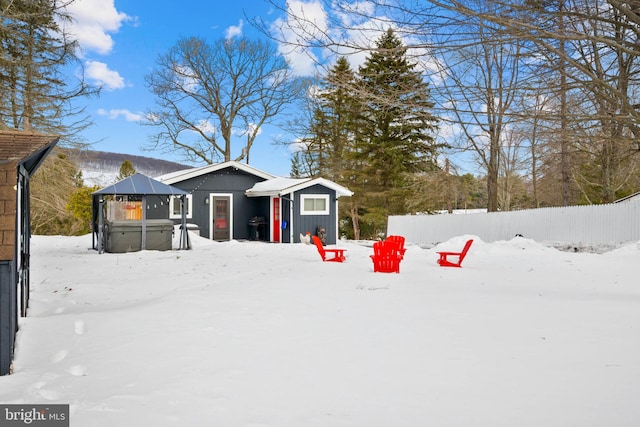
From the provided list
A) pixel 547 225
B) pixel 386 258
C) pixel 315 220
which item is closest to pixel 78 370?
pixel 386 258

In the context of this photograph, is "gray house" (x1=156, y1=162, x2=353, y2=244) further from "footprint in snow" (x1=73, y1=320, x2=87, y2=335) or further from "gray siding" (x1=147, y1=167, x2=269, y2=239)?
"footprint in snow" (x1=73, y1=320, x2=87, y2=335)

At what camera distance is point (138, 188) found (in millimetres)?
15164

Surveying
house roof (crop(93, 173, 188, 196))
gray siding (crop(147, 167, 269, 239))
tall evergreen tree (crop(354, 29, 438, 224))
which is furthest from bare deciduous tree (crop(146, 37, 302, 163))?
house roof (crop(93, 173, 188, 196))

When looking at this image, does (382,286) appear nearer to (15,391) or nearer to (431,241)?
(15,391)

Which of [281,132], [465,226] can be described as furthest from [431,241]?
[281,132]

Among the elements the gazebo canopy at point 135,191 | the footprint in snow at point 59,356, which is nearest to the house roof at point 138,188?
the gazebo canopy at point 135,191

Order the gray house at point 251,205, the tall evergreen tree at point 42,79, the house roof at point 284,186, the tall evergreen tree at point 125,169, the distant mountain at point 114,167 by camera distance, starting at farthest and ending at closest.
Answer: the tall evergreen tree at point 125,169
the distant mountain at point 114,167
the gray house at point 251,205
the house roof at point 284,186
the tall evergreen tree at point 42,79

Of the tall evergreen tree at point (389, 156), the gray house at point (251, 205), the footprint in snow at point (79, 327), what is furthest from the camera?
the tall evergreen tree at point (389, 156)

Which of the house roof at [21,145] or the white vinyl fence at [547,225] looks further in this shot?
the white vinyl fence at [547,225]

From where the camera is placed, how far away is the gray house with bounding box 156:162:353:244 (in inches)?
780

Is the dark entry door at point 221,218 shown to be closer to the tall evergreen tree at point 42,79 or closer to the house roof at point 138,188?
the house roof at point 138,188

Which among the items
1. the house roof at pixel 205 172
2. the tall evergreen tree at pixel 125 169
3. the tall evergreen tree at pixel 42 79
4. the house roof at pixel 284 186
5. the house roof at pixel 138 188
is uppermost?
the tall evergreen tree at pixel 42 79

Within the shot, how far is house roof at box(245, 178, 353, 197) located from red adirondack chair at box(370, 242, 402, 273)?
9706mm

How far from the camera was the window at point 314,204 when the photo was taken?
65.9ft
